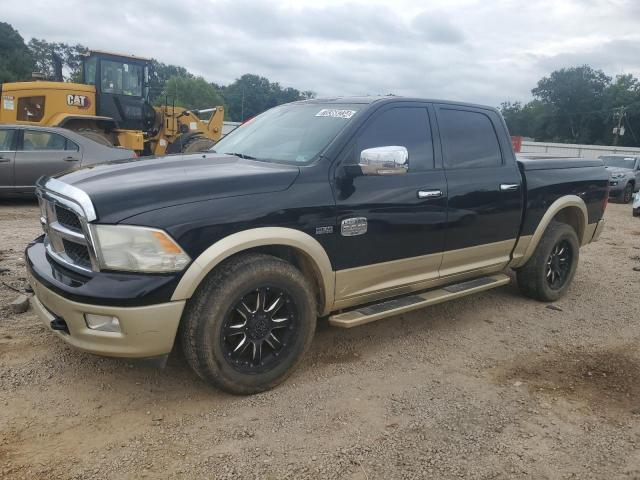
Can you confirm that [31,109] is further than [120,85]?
No

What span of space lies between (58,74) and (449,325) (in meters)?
12.8

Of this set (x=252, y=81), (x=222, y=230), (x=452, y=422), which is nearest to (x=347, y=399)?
(x=452, y=422)

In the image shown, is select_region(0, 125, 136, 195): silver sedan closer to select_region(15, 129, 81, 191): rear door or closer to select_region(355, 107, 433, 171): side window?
select_region(15, 129, 81, 191): rear door

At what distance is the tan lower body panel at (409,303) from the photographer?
3.57 meters

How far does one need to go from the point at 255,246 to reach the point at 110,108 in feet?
39.2

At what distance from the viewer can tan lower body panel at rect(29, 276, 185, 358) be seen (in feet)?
9.06

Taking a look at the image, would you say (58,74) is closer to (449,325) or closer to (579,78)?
(449,325)

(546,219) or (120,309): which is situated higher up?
(546,219)

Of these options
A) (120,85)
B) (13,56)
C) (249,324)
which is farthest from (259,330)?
(13,56)

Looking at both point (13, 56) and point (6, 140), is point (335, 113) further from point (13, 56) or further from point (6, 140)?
point (13, 56)

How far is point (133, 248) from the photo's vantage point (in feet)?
9.02

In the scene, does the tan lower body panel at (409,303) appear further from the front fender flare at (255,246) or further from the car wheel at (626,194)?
the car wheel at (626,194)

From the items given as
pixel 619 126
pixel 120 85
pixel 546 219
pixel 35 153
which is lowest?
pixel 546 219

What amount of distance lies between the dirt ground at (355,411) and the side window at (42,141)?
5330 millimetres
